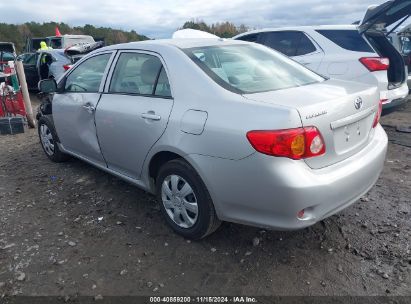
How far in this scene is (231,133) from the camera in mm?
2393

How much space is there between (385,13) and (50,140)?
5.13 m

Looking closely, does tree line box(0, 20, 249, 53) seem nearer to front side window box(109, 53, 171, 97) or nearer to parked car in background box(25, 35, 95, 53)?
parked car in background box(25, 35, 95, 53)

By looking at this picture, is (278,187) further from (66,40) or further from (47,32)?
(47,32)

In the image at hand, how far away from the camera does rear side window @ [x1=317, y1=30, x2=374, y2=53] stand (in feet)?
17.6

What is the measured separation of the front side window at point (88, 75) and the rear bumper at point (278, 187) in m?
1.76

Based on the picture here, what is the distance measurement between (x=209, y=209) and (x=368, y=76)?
3702 mm

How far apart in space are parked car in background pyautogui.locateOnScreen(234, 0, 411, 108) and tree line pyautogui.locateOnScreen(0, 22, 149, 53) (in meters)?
27.3

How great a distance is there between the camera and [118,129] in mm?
3346

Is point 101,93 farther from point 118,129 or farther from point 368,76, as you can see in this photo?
point 368,76

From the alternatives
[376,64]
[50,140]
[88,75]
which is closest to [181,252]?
[88,75]

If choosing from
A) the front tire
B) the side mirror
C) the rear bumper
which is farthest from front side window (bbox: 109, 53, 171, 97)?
the side mirror

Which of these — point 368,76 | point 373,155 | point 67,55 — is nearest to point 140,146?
point 373,155

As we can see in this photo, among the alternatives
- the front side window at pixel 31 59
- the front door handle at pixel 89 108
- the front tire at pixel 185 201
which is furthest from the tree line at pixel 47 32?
the front tire at pixel 185 201

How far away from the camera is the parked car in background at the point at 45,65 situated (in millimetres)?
10523
